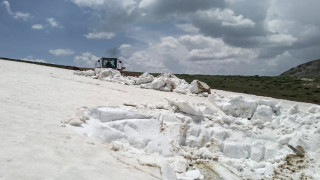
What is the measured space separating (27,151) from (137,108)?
16.7 feet

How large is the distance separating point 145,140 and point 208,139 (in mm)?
2270

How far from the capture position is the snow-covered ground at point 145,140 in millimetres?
4637

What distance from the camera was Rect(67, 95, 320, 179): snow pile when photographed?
22.2 feet

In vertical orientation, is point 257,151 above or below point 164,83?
below

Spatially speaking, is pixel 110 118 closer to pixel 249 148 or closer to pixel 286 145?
pixel 249 148

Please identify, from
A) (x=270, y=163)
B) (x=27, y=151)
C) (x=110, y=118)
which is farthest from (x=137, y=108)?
(x=27, y=151)

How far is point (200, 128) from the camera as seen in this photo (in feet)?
29.2

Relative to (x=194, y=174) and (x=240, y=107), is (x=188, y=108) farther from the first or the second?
(x=194, y=174)

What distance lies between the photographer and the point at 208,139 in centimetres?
862

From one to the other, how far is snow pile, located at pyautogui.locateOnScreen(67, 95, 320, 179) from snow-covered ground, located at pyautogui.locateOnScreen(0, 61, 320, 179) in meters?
0.03

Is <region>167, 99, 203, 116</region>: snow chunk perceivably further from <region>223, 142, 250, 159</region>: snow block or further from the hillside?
the hillside

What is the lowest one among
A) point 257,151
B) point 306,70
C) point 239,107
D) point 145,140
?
point 257,151

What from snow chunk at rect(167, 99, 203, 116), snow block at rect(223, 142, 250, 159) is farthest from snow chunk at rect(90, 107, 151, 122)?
snow block at rect(223, 142, 250, 159)

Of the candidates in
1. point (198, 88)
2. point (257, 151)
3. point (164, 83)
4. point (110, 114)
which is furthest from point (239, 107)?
point (164, 83)
